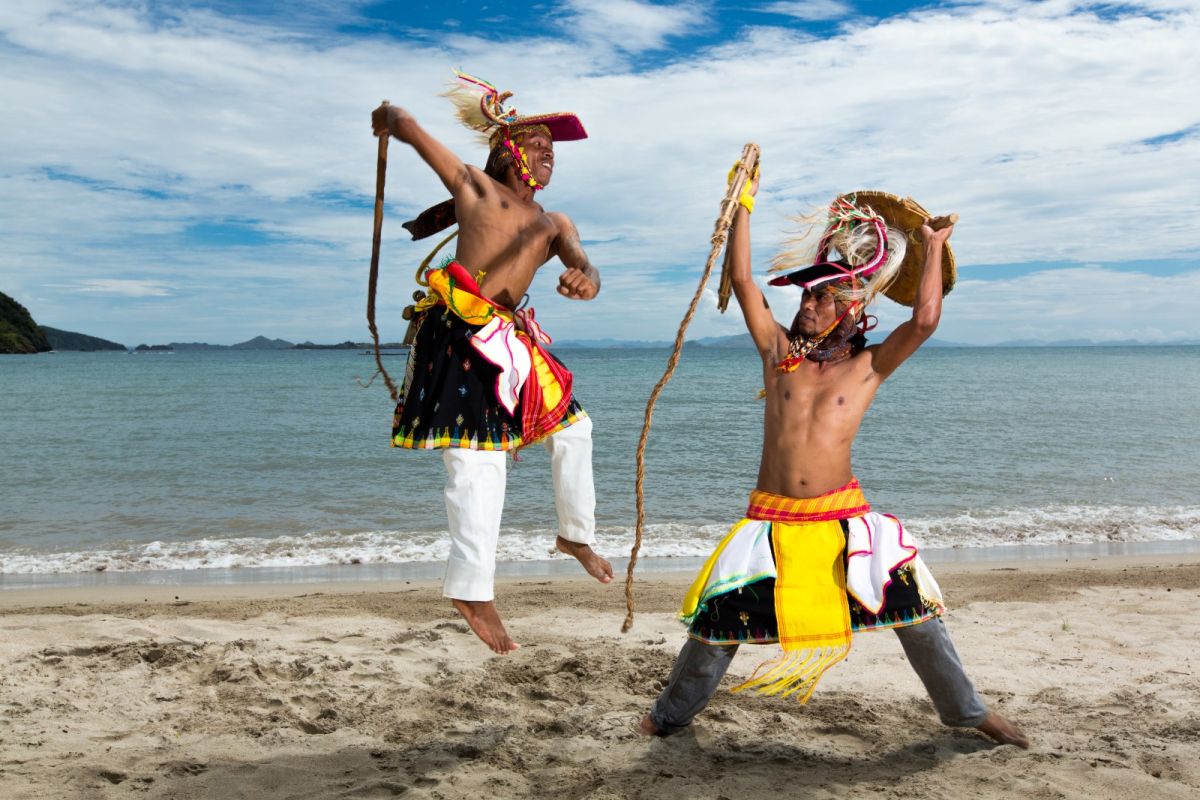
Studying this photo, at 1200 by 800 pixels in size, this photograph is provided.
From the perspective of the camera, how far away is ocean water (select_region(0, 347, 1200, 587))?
964 cm

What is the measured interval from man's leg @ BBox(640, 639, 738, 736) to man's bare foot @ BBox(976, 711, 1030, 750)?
1.18 m

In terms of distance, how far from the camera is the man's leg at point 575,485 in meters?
3.57

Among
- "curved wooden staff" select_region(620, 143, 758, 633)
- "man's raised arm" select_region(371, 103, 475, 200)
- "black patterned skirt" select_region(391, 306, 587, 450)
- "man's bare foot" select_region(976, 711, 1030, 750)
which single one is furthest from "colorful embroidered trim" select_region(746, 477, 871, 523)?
"man's raised arm" select_region(371, 103, 475, 200)

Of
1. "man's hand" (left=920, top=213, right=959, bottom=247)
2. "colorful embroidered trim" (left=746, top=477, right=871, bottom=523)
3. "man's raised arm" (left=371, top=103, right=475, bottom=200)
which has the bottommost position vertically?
"colorful embroidered trim" (left=746, top=477, right=871, bottom=523)

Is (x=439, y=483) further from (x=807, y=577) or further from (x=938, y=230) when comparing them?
(x=938, y=230)

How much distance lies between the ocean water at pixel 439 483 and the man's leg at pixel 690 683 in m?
5.21

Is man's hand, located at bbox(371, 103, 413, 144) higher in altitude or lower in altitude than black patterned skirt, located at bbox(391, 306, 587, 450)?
higher

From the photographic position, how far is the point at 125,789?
12.3 feet

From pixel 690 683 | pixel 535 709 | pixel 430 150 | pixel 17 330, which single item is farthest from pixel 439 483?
pixel 17 330

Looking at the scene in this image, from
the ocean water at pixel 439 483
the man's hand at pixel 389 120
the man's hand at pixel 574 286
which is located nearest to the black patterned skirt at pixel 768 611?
the man's hand at pixel 574 286

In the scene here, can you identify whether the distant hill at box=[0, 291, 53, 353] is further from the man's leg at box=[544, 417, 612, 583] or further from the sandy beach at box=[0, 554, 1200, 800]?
the man's leg at box=[544, 417, 612, 583]

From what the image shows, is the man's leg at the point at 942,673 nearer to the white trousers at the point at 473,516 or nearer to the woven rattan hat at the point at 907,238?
the woven rattan hat at the point at 907,238

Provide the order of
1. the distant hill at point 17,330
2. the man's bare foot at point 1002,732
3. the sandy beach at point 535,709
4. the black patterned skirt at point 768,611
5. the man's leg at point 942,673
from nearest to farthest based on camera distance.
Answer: the black patterned skirt at point 768,611, the man's leg at point 942,673, the sandy beach at point 535,709, the man's bare foot at point 1002,732, the distant hill at point 17,330

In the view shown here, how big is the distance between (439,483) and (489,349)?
9699 mm
